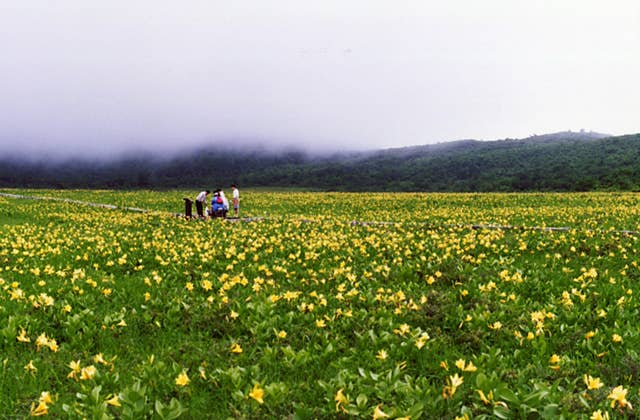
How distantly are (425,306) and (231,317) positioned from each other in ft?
9.47

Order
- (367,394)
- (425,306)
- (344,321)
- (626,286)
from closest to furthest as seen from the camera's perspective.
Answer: (367,394) → (344,321) → (425,306) → (626,286)

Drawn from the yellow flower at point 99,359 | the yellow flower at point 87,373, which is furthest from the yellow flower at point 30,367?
the yellow flower at point 87,373

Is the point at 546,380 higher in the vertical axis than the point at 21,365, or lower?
lower

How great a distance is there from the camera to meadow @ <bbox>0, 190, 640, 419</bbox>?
3.78 meters

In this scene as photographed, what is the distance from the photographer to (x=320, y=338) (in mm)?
5434

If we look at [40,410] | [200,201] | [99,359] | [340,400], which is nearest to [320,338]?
[340,400]

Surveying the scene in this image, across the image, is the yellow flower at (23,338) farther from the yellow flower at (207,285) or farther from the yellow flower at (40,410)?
the yellow flower at (207,285)

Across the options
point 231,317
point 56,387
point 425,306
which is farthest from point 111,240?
point 425,306

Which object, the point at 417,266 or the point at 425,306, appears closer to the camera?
the point at 425,306

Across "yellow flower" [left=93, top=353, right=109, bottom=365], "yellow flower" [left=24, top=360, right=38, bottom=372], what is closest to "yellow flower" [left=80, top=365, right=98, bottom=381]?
"yellow flower" [left=93, top=353, right=109, bottom=365]

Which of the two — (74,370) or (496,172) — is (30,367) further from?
(496,172)

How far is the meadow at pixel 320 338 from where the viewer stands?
12.4 ft

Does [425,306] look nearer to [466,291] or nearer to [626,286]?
[466,291]

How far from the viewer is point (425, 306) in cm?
646
